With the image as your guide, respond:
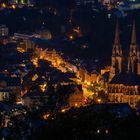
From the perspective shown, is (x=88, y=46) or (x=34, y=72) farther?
(x=88, y=46)

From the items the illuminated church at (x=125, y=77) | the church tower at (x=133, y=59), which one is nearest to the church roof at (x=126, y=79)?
the illuminated church at (x=125, y=77)

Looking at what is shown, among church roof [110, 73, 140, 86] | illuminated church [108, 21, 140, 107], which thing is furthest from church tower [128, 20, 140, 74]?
church roof [110, 73, 140, 86]

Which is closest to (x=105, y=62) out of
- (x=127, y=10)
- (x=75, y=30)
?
(x=75, y=30)

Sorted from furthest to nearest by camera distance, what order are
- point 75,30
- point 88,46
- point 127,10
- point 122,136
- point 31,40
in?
point 127,10 → point 75,30 → point 31,40 → point 88,46 → point 122,136

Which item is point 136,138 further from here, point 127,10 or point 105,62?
point 127,10

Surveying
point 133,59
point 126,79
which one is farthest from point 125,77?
point 133,59

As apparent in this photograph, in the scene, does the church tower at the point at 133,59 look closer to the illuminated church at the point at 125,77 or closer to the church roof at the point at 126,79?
the illuminated church at the point at 125,77

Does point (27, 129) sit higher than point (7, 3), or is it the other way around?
point (7, 3)

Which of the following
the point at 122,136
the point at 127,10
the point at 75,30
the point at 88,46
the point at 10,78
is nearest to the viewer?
the point at 122,136
